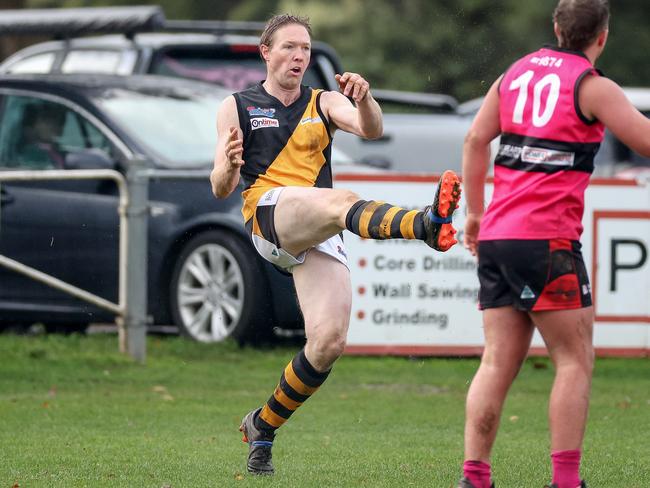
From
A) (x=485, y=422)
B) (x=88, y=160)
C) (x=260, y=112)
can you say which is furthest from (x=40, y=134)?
(x=485, y=422)

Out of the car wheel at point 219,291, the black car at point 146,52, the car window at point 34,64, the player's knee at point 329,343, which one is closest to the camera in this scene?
the player's knee at point 329,343

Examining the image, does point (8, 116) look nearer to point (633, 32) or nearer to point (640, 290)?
point (640, 290)

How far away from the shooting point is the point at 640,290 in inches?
487

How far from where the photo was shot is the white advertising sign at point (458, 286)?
40.3 ft

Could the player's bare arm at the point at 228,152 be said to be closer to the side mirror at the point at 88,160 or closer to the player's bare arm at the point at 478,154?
the player's bare arm at the point at 478,154

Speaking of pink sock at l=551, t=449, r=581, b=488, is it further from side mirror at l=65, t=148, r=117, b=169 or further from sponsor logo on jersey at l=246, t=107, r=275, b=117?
side mirror at l=65, t=148, r=117, b=169

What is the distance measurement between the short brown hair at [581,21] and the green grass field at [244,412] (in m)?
1.97

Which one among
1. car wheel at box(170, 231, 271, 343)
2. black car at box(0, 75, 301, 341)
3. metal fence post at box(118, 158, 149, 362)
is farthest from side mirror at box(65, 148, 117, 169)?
car wheel at box(170, 231, 271, 343)

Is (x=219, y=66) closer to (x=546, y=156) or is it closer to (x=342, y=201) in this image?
(x=342, y=201)

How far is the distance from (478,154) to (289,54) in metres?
1.43

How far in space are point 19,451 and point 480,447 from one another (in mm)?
2764

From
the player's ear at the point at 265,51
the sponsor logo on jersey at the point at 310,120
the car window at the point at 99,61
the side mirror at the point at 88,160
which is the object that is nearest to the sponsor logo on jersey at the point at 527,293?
the sponsor logo on jersey at the point at 310,120

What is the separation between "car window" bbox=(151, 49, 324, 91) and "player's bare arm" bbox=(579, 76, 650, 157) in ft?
32.5

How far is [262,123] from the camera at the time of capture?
731 cm
